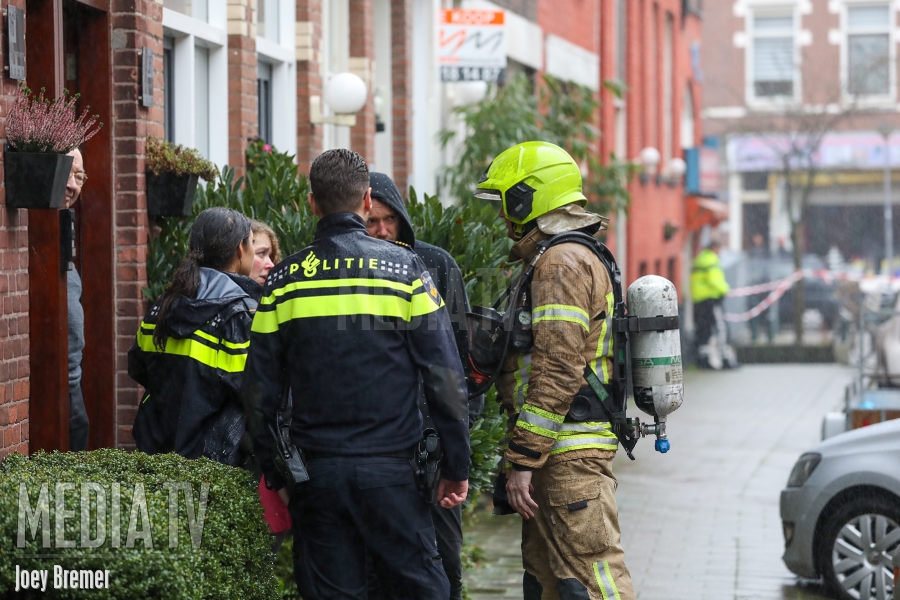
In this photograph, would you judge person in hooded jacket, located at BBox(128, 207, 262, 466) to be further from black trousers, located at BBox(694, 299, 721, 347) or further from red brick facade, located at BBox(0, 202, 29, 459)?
black trousers, located at BBox(694, 299, 721, 347)

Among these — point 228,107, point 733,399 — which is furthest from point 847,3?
point 228,107

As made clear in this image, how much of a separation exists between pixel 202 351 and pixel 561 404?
1339 millimetres

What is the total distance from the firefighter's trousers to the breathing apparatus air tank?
0.27m

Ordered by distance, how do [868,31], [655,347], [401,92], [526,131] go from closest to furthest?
1. [655,347]
2. [401,92]
3. [526,131]
4. [868,31]

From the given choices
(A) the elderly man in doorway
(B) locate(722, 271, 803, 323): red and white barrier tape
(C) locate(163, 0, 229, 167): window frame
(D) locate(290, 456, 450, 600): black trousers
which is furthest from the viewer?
(B) locate(722, 271, 803, 323): red and white barrier tape

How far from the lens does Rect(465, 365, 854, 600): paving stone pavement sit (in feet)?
25.9

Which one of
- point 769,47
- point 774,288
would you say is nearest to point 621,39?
point 774,288

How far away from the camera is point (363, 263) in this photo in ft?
14.5

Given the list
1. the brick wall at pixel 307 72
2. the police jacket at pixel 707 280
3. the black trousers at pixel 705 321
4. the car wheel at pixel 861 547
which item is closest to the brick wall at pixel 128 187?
the brick wall at pixel 307 72

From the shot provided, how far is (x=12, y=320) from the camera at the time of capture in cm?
554

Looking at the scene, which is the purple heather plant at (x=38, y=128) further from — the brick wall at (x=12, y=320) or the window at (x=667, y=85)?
the window at (x=667, y=85)

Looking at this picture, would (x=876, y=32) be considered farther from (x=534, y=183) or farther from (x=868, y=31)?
(x=534, y=183)

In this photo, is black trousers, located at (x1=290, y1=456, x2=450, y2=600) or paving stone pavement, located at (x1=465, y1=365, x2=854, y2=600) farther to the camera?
paving stone pavement, located at (x1=465, y1=365, x2=854, y2=600)

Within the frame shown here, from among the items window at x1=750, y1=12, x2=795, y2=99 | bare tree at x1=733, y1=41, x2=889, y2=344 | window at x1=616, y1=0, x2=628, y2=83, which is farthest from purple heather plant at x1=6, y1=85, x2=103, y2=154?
window at x1=750, y1=12, x2=795, y2=99
